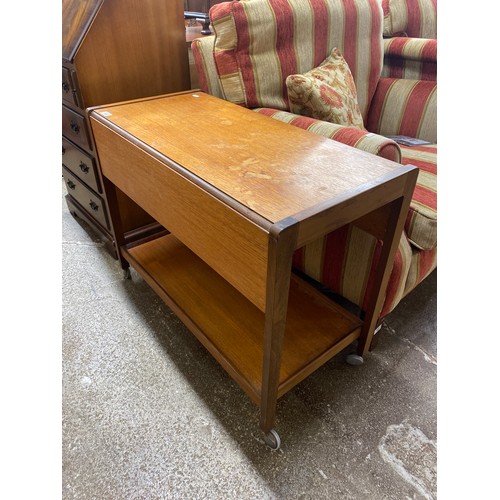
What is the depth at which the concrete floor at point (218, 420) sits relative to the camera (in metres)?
0.89

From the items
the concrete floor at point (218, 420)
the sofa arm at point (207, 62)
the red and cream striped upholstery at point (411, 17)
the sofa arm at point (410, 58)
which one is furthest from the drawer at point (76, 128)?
the red and cream striped upholstery at point (411, 17)

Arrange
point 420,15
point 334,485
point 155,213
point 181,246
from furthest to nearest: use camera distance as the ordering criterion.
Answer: point 420,15, point 181,246, point 155,213, point 334,485

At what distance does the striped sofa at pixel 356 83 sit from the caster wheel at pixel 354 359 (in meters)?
0.18

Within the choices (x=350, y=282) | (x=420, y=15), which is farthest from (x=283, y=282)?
(x=420, y=15)

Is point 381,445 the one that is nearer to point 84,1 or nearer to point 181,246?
point 181,246

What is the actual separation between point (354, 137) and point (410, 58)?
1013 millimetres

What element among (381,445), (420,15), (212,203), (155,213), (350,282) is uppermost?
(420,15)

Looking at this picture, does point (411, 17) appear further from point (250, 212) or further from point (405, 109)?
point (250, 212)

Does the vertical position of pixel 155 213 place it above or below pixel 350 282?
above

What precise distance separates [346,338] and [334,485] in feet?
1.21

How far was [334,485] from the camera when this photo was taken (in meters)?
0.89

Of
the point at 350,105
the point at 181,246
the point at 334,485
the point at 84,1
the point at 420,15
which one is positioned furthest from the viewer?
the point at 420,15

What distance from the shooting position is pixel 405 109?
1.61 m

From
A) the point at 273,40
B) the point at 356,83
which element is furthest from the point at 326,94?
the point at 356,83
